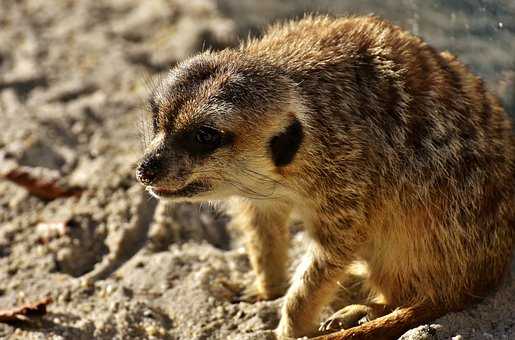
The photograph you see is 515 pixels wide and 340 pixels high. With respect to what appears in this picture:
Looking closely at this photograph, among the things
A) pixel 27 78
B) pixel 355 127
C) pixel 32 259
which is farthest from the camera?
pixel 27 78

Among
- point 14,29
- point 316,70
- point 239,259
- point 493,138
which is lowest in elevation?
point 239,259

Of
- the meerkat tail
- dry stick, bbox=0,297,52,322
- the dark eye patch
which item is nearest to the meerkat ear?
the dark eye patch

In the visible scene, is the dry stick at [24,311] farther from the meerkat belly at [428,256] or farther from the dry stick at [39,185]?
the meerkat belly at [428,256]

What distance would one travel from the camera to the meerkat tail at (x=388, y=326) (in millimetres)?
3229

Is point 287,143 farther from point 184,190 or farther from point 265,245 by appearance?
point 265,245

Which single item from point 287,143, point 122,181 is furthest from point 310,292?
point 122,181

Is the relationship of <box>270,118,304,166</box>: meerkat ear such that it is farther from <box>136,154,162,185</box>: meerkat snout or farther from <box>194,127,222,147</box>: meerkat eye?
<box>136,154,162,185</box>: meerkat snout

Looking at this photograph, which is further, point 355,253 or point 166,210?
point 166,210

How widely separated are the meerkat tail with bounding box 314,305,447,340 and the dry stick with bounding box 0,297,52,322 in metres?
1.19

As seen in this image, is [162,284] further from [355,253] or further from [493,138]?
[493,138]

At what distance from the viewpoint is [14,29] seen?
245 inches

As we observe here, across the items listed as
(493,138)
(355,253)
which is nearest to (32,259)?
(355,253)

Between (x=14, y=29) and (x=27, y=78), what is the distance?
0.73 m

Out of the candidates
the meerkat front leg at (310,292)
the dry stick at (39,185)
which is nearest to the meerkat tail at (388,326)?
the meerkat front leg at (310,292)
